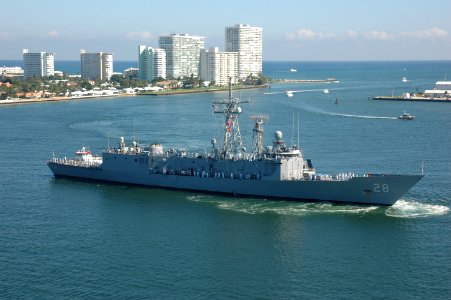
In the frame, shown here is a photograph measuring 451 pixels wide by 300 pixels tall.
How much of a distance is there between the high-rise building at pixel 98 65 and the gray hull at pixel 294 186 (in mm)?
128949

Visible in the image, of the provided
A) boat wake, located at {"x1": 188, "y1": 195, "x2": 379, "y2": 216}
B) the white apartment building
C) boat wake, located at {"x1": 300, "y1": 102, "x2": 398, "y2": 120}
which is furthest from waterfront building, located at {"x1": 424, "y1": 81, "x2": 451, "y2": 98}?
boat wake, located at {"x1": 188, "y1": 195, "x2": 379, "y2": 216}

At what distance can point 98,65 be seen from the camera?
166625mm

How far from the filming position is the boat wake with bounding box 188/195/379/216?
33.6m

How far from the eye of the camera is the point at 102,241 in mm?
29125

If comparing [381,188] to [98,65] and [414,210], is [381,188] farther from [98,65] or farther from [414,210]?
[98,65]

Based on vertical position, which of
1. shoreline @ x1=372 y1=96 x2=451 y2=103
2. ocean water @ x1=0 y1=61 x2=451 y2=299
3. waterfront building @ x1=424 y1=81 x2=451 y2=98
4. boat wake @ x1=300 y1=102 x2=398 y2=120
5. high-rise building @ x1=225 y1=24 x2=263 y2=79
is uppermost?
high-rise building @ x1=225 y1=24 x2=263 y2=79

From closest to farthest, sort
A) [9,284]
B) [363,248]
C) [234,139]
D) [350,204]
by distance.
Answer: [9,284] < [363,248] < [350,204] < [234,139]

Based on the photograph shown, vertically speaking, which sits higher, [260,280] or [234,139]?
[234,139]

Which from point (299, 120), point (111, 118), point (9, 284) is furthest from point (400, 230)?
point (111, 118)

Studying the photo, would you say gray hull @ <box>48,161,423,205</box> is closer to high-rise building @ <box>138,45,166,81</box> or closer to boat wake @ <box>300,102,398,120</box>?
boat wake @ <box>300,102,398,120</box>

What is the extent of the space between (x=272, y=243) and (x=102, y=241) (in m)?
7.82

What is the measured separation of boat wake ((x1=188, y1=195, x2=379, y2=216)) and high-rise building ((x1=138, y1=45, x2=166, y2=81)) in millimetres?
123803

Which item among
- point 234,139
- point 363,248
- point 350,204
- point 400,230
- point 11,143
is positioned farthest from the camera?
point 11,143

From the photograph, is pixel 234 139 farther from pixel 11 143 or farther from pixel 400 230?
pixel 11 143
